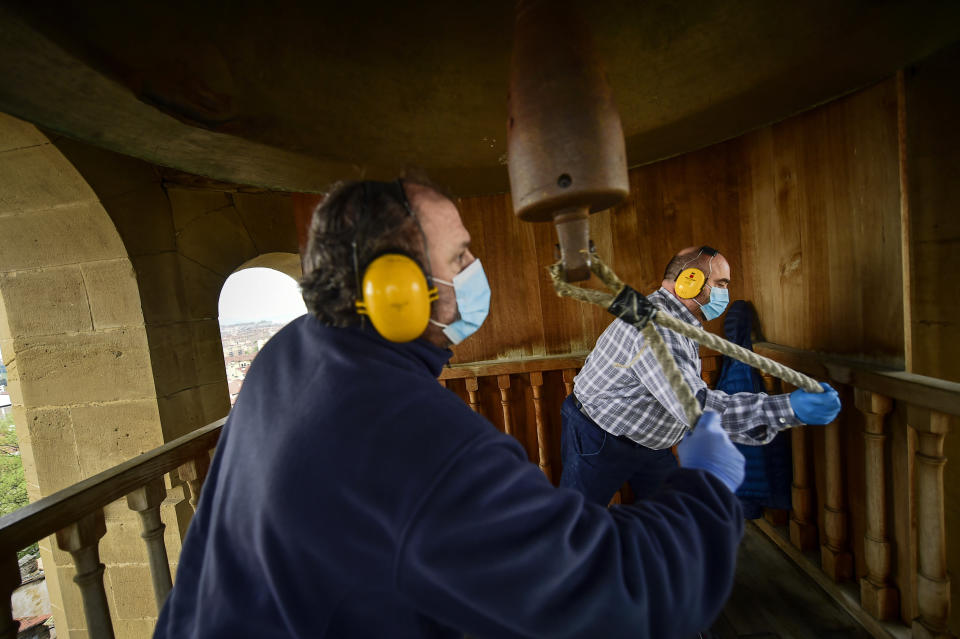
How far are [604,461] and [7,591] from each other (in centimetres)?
201

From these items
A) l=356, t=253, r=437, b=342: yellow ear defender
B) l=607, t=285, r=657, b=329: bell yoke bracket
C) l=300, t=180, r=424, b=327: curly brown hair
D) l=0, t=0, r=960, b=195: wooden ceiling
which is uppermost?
l=0, t=0, r=960, b=195: wooden ceiling

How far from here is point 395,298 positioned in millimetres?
771

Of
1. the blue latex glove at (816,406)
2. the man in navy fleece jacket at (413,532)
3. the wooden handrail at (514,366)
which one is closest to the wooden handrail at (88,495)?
the man in navy fleece jacket at (413,532)

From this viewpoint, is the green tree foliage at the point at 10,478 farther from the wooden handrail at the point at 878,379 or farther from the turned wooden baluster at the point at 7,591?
the wooden handrail at the point at 878,379

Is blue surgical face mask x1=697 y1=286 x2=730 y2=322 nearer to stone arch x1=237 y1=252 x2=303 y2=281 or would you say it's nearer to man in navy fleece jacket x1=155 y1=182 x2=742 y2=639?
man in navy fleece jacket x1=155 y1=182 x2=742 y2=639

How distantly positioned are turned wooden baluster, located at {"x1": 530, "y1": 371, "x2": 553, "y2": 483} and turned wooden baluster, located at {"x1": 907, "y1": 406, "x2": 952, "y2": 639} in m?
1.55

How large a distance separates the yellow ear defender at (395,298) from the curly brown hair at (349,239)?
4cm

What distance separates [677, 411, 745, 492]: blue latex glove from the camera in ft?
3.08

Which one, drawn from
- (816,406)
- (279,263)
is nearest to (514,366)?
(816,406)

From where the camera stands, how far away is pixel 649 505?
2.52 feet

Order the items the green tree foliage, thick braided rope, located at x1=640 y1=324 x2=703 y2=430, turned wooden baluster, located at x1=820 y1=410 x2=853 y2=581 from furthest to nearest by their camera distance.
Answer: the green tree foliage
turned wooden baluster, located at x1=820 y1=410 x2=853 y2=581
thick braided rope, located at x1=640 y1=324 x2=703 y2=430

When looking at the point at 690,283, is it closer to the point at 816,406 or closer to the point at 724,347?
the point at 816,406

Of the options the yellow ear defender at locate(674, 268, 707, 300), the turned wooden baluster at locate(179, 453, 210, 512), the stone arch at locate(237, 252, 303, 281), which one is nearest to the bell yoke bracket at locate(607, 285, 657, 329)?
the yellow ear defender at locate(674, 268, 707, 300)

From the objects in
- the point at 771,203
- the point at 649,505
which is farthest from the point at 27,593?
the point at 771,203
